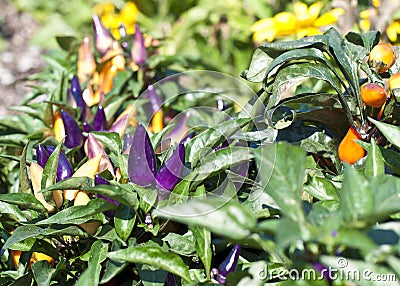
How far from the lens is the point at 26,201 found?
111 cm

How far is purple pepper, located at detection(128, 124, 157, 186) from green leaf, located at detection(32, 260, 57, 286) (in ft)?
0.76

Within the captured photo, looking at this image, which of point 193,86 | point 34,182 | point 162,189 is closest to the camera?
point 162,189

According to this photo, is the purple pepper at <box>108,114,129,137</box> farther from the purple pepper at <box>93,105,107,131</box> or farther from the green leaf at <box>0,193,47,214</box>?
the green leaf at <box>0,193,47,214</box>

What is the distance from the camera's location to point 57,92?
5.71ft

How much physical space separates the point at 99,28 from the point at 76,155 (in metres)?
0.69

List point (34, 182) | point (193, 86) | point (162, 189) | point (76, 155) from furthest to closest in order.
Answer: point (193, 86) < point (76, 155) < point (34, 182) < point (162, 189)

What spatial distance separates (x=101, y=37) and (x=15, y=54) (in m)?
2.80

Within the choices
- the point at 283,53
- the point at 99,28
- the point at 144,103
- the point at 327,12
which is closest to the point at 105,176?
the point at 283,53

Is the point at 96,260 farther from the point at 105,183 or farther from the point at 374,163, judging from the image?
the point at 374,163

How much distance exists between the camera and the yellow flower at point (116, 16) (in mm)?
3715

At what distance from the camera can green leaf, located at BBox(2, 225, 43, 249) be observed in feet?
3.29

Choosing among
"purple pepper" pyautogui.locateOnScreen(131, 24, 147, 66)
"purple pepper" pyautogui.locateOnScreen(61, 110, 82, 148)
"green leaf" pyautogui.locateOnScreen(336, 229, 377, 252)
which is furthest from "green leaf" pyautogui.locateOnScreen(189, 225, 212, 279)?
"purple pepper" pyautogui.locateOnScreen(131, 24, 147, 66)

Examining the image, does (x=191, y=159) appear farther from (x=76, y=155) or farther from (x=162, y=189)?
(x=76, y=155)

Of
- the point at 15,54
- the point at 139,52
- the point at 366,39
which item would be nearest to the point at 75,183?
the point at 366,39
